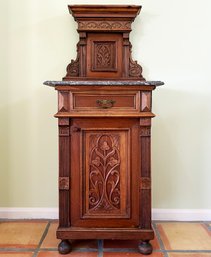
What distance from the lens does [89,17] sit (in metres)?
2.18

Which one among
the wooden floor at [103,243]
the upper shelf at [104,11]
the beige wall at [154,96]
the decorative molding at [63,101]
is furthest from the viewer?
the beige wall at [154,96]

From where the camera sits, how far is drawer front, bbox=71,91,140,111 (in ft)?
5.73

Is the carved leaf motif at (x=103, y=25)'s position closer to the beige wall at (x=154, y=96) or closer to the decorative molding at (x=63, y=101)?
the beige wall at (x=154, y=96)

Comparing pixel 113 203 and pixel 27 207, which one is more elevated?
pixel 113 203

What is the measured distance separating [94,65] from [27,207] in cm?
120

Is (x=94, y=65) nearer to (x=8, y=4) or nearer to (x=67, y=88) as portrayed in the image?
(x=67, y=88)

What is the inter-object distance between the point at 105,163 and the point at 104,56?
33.7 inches

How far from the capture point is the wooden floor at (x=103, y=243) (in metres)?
1.84

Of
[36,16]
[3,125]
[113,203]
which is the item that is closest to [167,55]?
[36,16]

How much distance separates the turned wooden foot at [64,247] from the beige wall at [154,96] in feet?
1.75

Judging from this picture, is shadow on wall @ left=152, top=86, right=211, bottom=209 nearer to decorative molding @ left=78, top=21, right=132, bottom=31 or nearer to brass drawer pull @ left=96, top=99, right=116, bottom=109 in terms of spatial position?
decorative molding @ left=78, top=21, right=132, bottom=31

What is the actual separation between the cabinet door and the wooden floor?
7.5 inches

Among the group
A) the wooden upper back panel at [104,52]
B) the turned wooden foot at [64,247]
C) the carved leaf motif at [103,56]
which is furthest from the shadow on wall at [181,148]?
the turned wooden foot at [64,247]

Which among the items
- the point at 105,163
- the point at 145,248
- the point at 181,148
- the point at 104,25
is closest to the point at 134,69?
the point at 104,25
